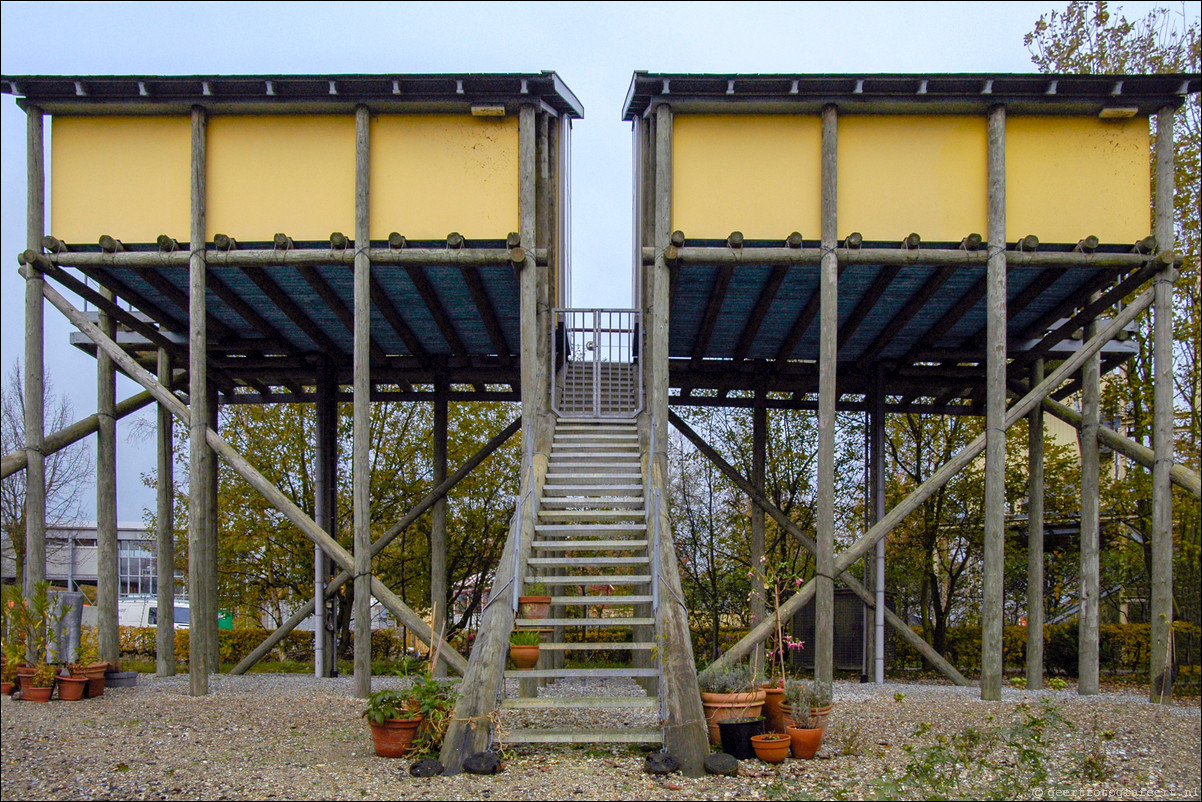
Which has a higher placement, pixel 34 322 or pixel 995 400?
pixel 34 322

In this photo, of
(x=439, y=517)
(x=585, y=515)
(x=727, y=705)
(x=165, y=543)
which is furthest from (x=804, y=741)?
(x=165, y=543)

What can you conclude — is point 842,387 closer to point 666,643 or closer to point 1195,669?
point 1195,669

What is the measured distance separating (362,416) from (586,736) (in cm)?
470

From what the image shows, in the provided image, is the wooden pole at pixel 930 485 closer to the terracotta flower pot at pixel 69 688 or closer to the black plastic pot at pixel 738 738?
the black plastic pot at pixel 738 738

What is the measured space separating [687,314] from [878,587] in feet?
16.4

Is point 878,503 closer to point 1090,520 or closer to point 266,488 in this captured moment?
point 1090,520

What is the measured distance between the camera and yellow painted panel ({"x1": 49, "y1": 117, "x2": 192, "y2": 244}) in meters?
11.4

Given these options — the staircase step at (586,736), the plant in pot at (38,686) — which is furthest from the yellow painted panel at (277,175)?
the staircase step at (586,736)

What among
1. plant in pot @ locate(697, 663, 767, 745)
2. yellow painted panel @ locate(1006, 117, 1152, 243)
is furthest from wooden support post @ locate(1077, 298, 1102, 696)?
plant in pot @ locate(697, 663, 767, 745)

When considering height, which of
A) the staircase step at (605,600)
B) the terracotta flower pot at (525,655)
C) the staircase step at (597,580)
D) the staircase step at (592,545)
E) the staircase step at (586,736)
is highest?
the staircase step at (592,545)

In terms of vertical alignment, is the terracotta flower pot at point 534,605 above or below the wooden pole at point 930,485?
below

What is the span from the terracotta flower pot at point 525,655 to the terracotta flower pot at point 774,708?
2.04 meters

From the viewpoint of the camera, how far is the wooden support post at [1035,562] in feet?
43.9

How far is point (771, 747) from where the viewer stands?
7707 millimetres
